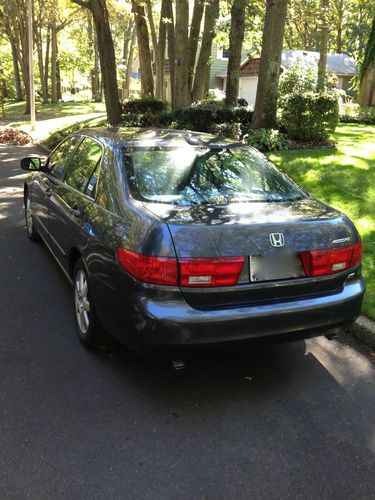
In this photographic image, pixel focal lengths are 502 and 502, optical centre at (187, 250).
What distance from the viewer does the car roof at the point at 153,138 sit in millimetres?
4105

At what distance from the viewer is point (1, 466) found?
2617 mm

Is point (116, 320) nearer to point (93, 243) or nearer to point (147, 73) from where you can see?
Result: point (93, 243)

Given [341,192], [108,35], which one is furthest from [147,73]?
[341,192]

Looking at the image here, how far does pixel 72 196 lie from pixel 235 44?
42.6ft

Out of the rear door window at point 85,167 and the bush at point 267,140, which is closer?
the rear door window at point 85,167

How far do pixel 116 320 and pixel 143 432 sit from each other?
2.33 ft

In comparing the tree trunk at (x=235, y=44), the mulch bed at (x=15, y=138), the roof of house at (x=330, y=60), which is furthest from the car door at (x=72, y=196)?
the roof of house at (x=330, y=60)

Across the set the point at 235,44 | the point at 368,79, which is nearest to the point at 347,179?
the point at 235,44

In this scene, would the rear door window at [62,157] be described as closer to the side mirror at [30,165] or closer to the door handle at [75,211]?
the side mirror at [30,165]

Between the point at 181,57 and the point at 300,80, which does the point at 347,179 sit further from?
the point at 181,57

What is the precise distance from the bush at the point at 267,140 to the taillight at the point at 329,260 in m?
7.92

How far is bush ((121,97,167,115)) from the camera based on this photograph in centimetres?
1700

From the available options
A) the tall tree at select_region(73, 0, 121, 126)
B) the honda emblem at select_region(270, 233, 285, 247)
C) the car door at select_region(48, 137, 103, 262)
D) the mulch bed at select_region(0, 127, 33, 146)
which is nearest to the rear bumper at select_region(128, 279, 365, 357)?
the honda emblem at select_region(270, 233, 285, 247)

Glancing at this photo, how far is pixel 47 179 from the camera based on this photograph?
5.33m
